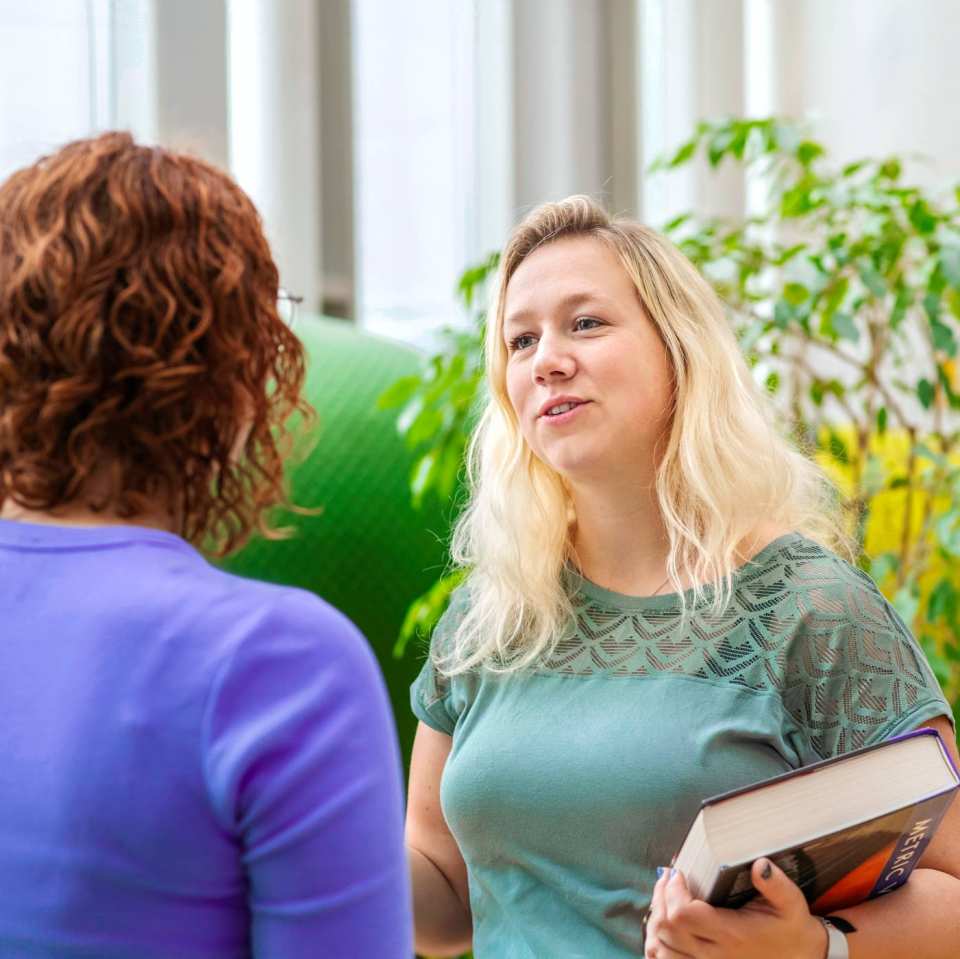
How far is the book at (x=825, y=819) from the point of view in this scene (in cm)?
96

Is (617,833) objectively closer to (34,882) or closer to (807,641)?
(807,641)

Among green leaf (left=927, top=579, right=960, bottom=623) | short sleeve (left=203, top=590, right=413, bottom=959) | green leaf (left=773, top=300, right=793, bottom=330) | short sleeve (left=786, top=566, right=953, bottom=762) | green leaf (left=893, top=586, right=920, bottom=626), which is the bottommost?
green leaf (left=927, top=579, right=960, bottom=623)

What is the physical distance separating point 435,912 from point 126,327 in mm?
891

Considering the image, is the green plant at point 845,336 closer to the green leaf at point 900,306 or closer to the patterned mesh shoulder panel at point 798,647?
the green leaf at point 900,306

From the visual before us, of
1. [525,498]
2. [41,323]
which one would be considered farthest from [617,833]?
[41,323]

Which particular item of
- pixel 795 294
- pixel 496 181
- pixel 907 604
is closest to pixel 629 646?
pixel 907 604

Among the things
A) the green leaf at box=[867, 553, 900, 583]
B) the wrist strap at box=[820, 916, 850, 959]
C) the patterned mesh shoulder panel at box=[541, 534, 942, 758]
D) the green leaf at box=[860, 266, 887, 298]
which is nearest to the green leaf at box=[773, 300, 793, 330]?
the green leaf at box=[860, 266, 887, 298]

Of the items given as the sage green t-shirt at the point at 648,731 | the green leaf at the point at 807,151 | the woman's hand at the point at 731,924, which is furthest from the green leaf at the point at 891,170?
the woman's hand at the point at 731,924

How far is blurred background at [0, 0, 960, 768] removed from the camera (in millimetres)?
2125

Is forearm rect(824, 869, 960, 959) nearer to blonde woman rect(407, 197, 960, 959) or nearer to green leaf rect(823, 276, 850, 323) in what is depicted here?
blonde woman rect(407, 197, 960, 959)

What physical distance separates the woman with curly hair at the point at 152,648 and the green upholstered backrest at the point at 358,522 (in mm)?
1270

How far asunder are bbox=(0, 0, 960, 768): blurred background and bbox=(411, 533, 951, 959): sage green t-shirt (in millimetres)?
617

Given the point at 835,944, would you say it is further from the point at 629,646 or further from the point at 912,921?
the point at 629,646

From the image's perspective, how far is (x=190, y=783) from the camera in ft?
2.17
